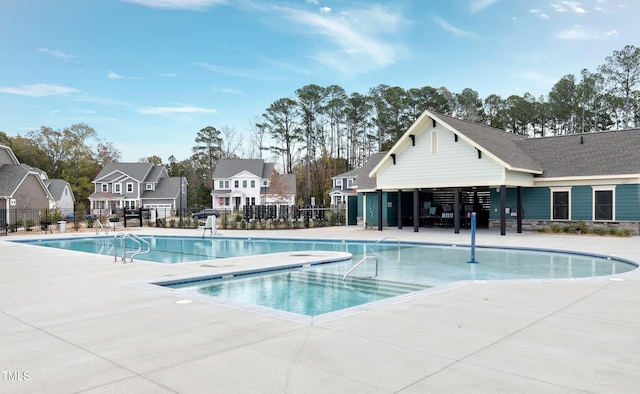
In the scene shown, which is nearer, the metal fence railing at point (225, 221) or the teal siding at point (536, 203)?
the teal siding at point (536, 203)

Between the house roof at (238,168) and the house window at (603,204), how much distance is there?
136ft

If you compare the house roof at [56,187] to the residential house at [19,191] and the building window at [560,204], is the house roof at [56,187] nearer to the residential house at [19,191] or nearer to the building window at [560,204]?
the residential house at [19,191]

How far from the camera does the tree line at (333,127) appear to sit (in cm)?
5140

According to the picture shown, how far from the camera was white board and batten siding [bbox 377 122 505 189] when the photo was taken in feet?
68.7

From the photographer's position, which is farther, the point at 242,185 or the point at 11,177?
the point at 242,185

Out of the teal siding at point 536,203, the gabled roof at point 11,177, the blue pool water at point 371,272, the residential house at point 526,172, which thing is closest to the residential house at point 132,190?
the gabled roof at point 11,177

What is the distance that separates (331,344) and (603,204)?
2061cm

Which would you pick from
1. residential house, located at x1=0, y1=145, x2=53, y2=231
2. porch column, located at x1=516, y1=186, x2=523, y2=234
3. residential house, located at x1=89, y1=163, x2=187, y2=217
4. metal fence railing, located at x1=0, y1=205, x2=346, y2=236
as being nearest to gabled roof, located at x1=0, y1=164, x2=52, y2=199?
residential house, located at x1=0, y1=145, x2=53, y2=231

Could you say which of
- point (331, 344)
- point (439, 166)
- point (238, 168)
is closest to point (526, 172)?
point (439, 166)

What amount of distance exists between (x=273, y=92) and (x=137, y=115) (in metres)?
20.8

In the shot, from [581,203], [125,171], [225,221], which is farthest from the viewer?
[125,171]

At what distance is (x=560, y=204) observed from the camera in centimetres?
2209

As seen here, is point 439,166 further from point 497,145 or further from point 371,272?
point 371,272

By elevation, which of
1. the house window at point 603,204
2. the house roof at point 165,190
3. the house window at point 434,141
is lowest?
the house window at point 603,204
